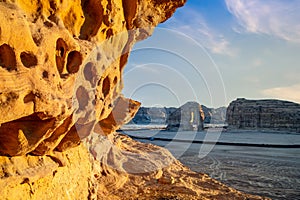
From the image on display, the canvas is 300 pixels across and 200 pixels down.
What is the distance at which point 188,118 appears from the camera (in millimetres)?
56750

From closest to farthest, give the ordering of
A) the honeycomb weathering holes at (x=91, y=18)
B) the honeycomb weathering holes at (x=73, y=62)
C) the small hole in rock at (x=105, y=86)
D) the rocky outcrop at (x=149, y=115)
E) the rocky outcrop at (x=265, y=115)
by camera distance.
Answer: the honeycomb weathering holes at (x=73, y=62) → the honeycomb weathering holes at (x=91, y=18) → the small hole in rock at (x=105, y=86) → the rocky outcrop at (x=265, y=115) → the rocky outcrop at (x=149, y=115)

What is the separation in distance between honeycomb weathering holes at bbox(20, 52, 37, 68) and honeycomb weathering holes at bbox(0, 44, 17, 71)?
0.59 feet

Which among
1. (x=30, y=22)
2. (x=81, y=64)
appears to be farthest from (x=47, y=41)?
(x=81, y=64)

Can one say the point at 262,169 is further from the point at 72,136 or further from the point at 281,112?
the point at 281,112

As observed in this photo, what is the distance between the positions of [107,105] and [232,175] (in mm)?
8681

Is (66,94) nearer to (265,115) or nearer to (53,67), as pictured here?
(53,67)

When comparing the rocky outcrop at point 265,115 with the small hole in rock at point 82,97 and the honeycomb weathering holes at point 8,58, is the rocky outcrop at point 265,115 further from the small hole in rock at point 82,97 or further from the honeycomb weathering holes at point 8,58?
the honeycomb weathering holes at point 8,58

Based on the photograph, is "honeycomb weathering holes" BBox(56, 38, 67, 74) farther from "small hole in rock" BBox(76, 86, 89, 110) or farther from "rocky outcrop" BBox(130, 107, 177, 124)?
"rocky outcrop" BBox(130, 107, 177, 124)

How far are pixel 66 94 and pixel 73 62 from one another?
0.47m

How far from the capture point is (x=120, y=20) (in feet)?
17.4

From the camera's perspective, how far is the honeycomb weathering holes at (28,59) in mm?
2729

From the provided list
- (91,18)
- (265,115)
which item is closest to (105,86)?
(91,18)

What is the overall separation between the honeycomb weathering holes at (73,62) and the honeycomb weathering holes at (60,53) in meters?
0.18

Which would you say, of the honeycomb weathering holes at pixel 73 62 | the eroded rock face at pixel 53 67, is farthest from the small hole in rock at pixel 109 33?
the honeycomb weathering holes at pixel 73 62
